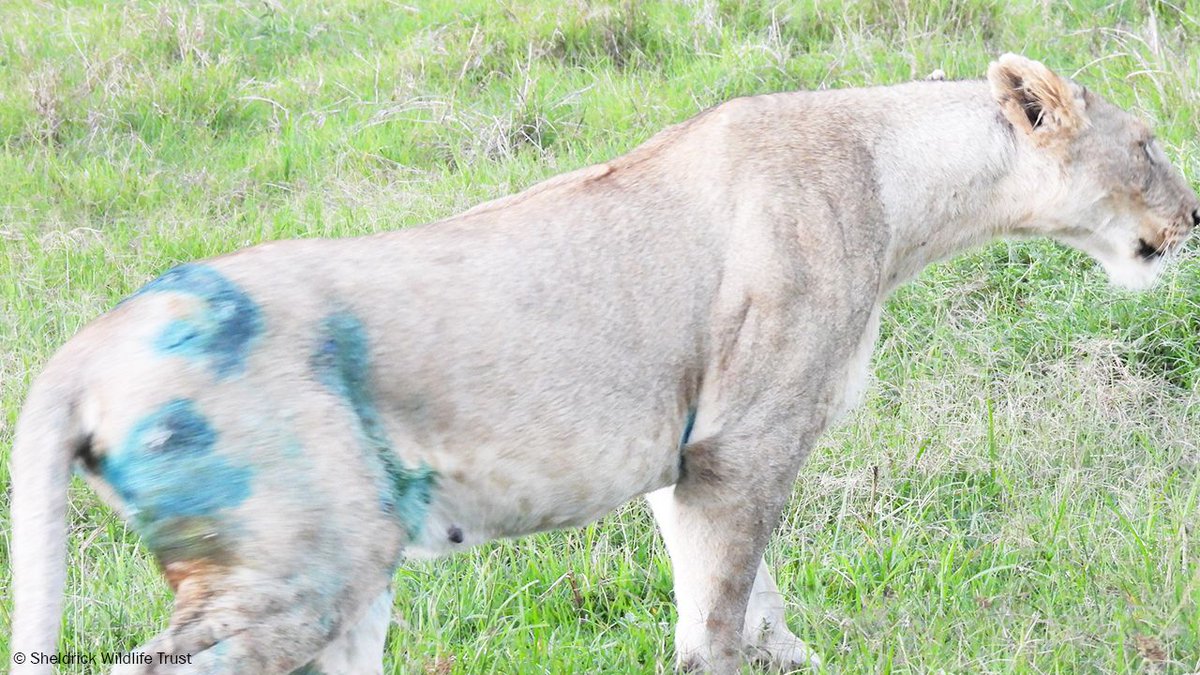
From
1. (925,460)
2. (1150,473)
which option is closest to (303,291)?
(925,460)

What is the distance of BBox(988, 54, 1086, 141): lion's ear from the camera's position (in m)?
3.74

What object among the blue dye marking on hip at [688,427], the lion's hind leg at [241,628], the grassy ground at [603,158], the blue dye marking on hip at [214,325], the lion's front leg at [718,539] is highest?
the blue dye marking on hip at [214,325]

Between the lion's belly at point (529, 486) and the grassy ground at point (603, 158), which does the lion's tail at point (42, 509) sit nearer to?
the lion's belly at point (529, 486)

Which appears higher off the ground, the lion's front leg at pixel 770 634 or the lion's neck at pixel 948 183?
the lion's neck at pixel 948 183

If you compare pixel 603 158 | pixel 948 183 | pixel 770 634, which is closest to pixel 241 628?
pixel 770 634

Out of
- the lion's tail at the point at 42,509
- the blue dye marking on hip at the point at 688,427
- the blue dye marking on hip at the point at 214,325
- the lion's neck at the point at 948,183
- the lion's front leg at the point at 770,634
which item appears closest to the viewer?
the lion's tail at the point at 42,509

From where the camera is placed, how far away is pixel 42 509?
8.73 ft

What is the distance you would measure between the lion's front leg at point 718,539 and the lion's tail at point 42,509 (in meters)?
1.32

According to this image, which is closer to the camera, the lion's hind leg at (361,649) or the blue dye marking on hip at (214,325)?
the blue dye marking on hip at (214,325)

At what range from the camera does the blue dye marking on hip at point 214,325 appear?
9.05ft

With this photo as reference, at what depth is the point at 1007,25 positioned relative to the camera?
23.1ft

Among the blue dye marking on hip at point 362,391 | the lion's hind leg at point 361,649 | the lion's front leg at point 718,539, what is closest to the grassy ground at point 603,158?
the lion's front leg at point 718,539

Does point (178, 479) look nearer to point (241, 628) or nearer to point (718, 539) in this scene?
point (241, 628)

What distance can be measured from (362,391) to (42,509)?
0.60 metres
